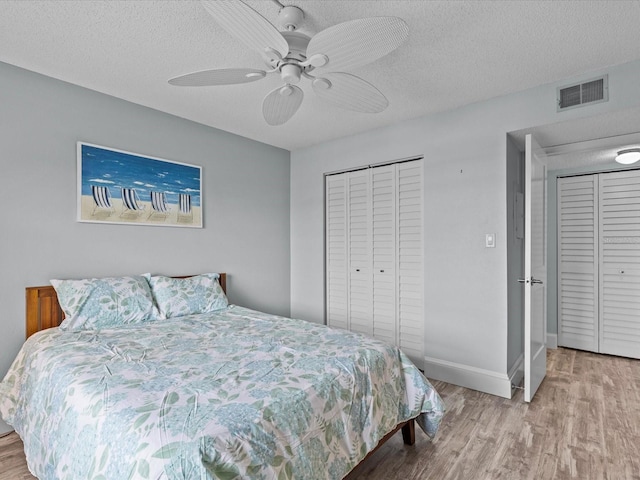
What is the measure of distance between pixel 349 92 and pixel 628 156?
2892 mm

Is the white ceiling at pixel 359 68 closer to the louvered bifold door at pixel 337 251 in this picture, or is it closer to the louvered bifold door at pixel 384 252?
the louvered bifold door at pixel 384 252

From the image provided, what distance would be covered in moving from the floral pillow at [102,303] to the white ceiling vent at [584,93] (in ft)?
10.9

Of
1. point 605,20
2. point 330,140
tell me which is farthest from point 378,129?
point 605,20

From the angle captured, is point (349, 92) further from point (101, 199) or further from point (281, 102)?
point (101, 199)

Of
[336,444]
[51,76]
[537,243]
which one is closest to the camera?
[336,444]

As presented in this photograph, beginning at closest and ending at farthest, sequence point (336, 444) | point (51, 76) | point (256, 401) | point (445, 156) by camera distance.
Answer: point (256, 401) < point (336, 444) < point (51, 76) < point (445, 156)

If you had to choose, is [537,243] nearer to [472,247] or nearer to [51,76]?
[472,247]

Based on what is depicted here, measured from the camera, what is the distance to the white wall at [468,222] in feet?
9.12

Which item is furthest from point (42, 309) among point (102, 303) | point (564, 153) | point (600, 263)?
point (600, 263)

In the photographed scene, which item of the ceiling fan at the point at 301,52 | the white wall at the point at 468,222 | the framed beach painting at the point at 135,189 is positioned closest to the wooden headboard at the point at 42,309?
the framed beach painting at the point at 135,189

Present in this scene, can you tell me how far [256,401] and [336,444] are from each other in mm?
451

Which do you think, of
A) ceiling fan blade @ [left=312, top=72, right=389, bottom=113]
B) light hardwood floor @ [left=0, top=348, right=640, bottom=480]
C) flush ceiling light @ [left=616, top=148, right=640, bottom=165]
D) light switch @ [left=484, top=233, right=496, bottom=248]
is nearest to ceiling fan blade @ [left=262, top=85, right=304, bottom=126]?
ceiling fan blade @ [left=312, top=72, right=389, bottom=113]

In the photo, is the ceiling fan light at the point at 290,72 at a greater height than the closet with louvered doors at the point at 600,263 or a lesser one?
greater

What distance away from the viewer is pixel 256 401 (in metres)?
1.33
